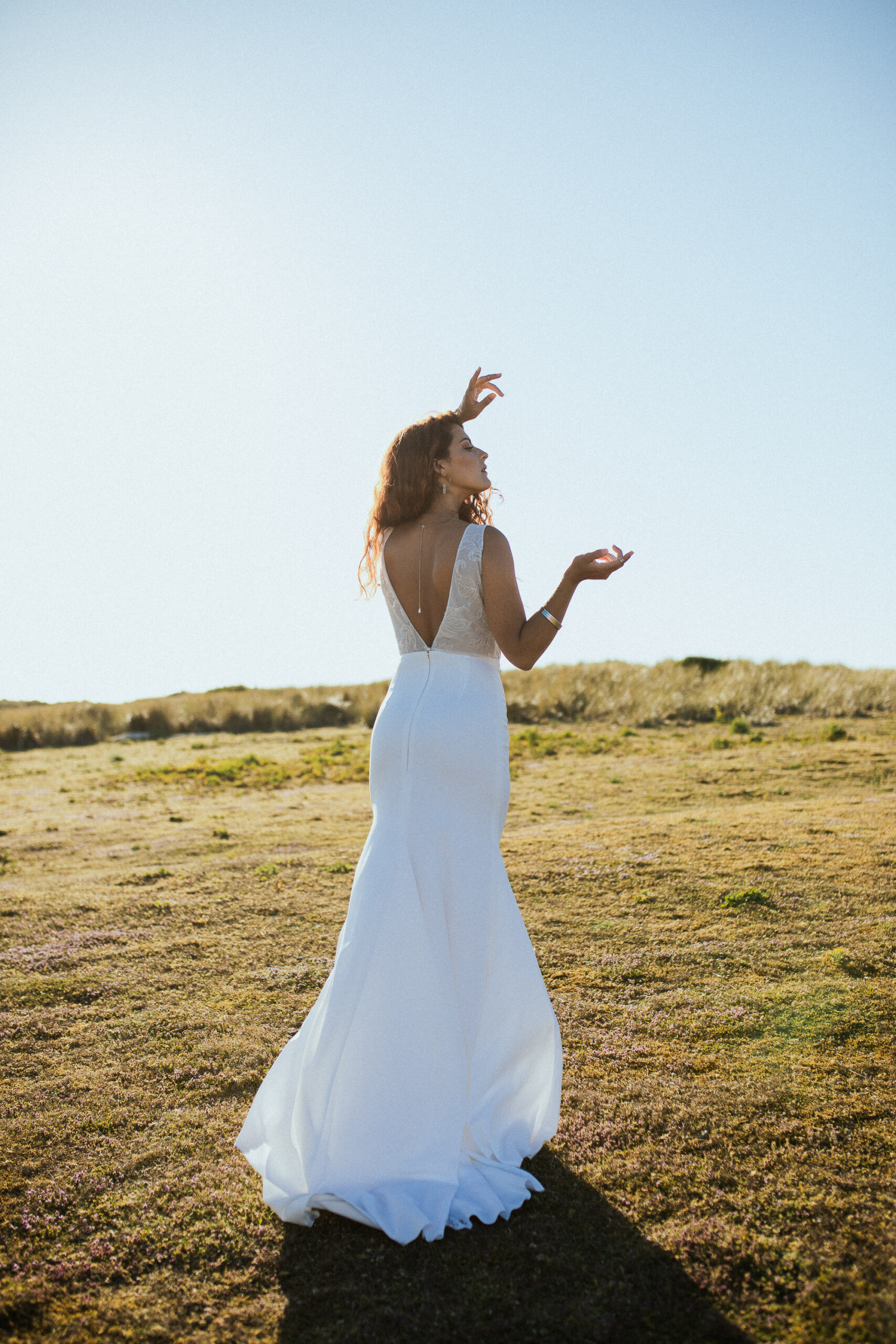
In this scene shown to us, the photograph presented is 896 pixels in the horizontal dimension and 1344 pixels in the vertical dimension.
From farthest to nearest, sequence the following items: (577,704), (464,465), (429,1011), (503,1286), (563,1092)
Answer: (577,704), (563,1092), (464,465), (429,1011), (503,1286)

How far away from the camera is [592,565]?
11.3 feet

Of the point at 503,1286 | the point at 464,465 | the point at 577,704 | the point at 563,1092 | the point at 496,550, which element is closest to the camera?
the point at 503,1286

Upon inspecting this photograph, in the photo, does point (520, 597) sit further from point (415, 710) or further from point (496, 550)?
point (415, 710)

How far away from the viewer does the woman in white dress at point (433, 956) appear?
3.15m

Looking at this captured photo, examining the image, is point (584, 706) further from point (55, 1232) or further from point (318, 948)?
point (55, 1232)

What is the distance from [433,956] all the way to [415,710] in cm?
98

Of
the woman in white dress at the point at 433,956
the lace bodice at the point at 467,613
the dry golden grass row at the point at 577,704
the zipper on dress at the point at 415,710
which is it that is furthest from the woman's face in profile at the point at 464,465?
the dry golden grass row at the point at 577,704

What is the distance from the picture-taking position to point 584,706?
21.8m

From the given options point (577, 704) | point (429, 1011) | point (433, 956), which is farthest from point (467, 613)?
point (577, 704)

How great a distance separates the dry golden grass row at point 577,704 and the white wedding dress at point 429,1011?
16.8 m

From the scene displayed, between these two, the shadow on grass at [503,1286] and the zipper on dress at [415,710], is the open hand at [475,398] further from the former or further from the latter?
the shadow on grass at [503,1286]

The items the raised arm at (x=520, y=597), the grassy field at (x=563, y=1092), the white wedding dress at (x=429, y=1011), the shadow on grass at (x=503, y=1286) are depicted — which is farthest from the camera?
the raised arm at (x=520, y=597)

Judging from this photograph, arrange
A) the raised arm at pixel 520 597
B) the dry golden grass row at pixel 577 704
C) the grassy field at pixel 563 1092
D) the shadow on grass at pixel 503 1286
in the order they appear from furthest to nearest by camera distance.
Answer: the dry golden grass row at pixel 577 704 < the raised arm at pixel 520 597 < the grassy field at pixel 563 1092 < the shadow on grass at pixel 503 1286

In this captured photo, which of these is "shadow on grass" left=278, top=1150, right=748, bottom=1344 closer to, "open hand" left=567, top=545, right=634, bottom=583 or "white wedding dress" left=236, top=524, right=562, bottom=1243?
"white wedding dress" left=236, top=524, right=562, bottom=1243
